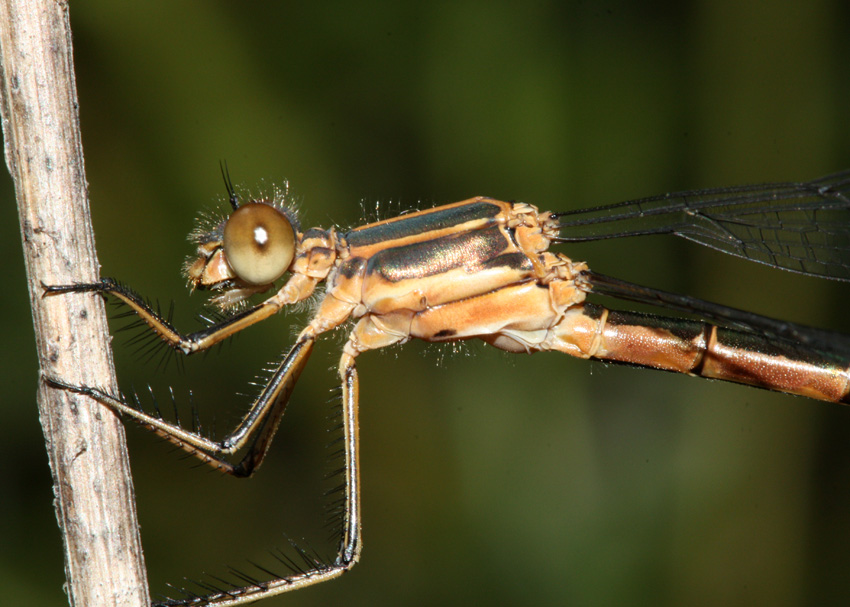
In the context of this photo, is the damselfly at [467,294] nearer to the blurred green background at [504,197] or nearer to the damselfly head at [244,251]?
the damselfly head at [244,251]

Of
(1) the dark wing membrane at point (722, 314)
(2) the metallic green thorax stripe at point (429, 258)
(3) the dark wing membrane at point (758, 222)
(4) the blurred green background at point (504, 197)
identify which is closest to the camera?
(1) the dark wing membrane at point (722, 314)

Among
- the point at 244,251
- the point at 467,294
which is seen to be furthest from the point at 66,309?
the point at 467,294

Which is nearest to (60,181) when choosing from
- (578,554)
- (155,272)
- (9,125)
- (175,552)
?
(9,125)

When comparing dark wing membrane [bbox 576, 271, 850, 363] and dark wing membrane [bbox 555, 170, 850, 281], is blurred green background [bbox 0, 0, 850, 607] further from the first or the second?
dark wing membrane [bbox 576, 271, 850, 363]

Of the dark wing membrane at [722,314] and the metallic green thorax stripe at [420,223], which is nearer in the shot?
the dark wing membrane at [722,314]

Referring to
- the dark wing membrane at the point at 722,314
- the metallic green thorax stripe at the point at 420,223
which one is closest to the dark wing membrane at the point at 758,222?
the dark wing membrane at the point at 722,314

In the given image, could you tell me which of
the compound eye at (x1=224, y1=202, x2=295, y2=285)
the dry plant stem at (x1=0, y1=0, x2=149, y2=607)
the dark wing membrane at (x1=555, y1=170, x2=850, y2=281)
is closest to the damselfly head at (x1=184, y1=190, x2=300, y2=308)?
the compound eye at (x1=224, y1=202, x2=295, y2=285)

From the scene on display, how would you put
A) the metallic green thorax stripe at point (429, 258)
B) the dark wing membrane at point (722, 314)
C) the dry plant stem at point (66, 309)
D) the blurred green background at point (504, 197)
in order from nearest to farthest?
the dry plant stem at point (66, 309), the dark wing membrane at point (722, 314), the metallic green thorax stripe at point (429, 258), the blurred green background at point (504, 197)

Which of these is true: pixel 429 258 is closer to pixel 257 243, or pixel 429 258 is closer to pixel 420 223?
pixel 420 223

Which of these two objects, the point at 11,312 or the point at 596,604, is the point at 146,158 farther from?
the point at 596,604
